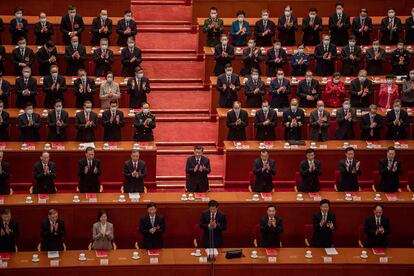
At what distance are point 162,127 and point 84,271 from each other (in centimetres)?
531

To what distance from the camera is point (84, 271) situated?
15.9m

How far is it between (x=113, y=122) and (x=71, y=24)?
129 inches

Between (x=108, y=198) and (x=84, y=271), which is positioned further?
(x=108, y=198)

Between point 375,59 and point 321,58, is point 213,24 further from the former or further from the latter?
point 375,59

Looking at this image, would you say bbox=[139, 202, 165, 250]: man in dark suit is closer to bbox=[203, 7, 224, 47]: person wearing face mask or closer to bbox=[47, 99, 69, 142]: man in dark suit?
bbox=[47, 99, 69, 142]: man in dark suit

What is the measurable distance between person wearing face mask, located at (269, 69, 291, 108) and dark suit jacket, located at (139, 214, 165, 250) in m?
4.24

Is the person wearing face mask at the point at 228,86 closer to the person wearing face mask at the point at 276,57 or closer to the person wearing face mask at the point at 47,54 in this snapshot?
the person wearing face mask at the point at 276,57

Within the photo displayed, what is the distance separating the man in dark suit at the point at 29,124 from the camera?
739 inches

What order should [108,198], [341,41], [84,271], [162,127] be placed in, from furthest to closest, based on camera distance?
[341,41]
[162,127]
[108,198]
[84,271]

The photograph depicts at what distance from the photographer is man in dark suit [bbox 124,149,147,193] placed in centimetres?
1772

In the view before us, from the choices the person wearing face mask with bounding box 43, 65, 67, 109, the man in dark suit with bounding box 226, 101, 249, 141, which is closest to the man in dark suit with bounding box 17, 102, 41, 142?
the person wearing face mask with bounding box 43, 65, 67, 109

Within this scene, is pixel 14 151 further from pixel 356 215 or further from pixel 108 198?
pixel 356 215

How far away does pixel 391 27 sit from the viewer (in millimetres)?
21953

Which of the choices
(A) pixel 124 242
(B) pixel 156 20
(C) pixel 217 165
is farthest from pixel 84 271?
(B) pixel 156 20
